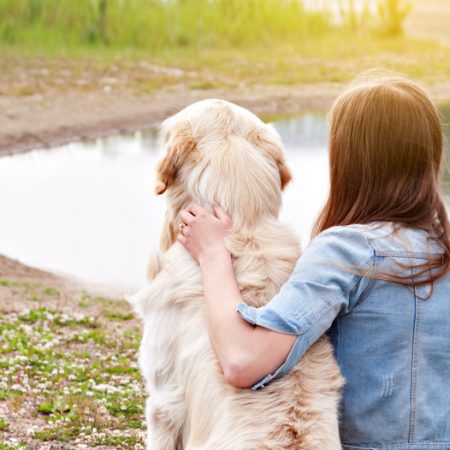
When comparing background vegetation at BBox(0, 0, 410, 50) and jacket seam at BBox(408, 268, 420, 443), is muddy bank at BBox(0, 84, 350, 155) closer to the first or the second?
background vegetation at BBox(0, 0, 410, 50)

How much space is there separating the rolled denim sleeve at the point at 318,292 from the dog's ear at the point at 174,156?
0.83 meters

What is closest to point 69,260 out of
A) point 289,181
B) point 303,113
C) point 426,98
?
point 289,181

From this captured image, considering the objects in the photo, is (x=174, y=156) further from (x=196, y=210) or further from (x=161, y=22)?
(x=161, y=22)

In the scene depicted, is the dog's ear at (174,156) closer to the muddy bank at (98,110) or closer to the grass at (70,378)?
the grass at (70,378)

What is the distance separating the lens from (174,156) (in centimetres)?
344

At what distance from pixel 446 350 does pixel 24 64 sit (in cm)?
2346

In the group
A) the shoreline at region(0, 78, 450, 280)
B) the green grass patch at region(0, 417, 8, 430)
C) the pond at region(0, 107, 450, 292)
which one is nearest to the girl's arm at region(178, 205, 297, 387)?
the green grass patch at region(0, 417, 8, 430)

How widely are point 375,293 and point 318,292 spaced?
201 millimetres

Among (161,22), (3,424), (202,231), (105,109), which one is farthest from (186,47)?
(202,231)

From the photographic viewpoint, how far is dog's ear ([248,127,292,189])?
3488 millimetres

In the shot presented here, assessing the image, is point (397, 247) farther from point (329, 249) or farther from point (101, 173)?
point (101, 173)

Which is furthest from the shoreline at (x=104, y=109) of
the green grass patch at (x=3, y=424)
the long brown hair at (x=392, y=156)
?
the long brown hair at (x=392, y=156)

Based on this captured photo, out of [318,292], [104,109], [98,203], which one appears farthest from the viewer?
[104,109]

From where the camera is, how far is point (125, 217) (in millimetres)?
14273
